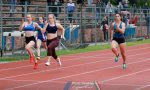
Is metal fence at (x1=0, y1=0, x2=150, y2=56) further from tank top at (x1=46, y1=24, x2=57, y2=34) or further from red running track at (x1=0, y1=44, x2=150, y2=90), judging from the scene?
tank top at (x1=46, y1=24, x2=57, y2=34)

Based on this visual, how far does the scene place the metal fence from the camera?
2762 centimetres

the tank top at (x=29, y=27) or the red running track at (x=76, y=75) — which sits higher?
the tank top at (x=29, y=27)

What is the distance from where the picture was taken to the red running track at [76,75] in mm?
13648

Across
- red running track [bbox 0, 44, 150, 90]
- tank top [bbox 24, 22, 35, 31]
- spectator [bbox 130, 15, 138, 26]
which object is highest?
tank top [bbox 24, 22, 35, 31]

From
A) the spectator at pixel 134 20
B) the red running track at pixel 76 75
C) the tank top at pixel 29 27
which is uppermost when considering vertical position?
the tank top at pixel 29 27

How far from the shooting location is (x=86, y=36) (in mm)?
35219

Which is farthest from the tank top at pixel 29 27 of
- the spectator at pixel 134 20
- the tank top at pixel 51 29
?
the spectator at pixel 134 20

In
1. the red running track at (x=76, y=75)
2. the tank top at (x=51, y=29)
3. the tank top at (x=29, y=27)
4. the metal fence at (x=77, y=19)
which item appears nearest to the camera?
the red running track at (x=76, y=75)

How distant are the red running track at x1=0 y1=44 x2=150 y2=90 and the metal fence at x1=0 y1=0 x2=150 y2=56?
6.35 m

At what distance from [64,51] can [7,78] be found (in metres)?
12.2

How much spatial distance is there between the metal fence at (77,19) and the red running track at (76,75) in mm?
6351

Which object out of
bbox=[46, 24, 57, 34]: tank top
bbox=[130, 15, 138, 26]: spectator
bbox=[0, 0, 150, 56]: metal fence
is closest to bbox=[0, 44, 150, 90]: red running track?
bbox=[46, 24, 57, 34]: tank top

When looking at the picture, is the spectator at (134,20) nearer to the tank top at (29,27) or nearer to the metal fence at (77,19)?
the metal fence at (77,19)

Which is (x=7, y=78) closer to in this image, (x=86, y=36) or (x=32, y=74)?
(x=32, y=74)
